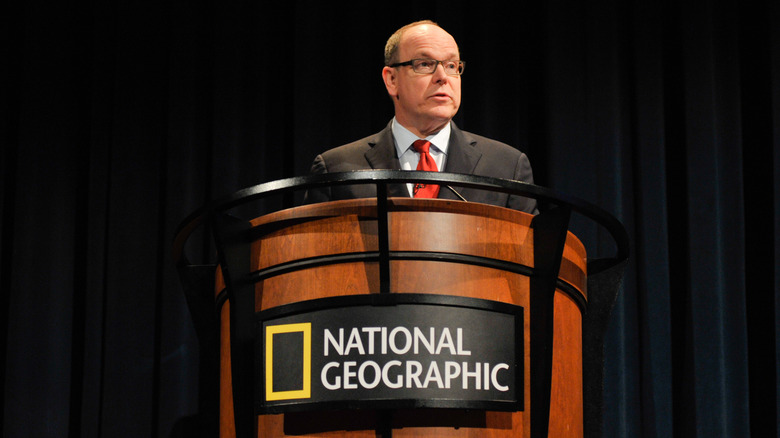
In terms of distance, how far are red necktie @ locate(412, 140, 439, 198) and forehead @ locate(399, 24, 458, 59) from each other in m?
0.26

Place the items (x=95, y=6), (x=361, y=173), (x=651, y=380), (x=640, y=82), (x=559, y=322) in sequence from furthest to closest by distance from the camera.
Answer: (x=95, y=6)
(x=640, y=82)
(x=651, y=380)
(x=559, y=322)
(x=361, y=173)

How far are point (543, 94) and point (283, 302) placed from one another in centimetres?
190

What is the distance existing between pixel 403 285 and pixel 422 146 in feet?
2.88

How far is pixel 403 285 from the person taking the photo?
1179mm

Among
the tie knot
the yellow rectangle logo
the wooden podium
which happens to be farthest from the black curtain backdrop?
the yellow rectangle logo

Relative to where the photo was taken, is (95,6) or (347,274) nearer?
(347,274)

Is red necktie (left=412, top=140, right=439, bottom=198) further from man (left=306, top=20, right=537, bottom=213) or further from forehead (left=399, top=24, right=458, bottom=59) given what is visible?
forehead (left=399, top=24, right=458, bottom=59)

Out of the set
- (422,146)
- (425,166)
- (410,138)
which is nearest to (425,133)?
(410,138)

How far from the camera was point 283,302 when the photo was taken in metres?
1.22

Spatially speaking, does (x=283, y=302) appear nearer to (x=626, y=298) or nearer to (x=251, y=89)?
(x=626, y=298)

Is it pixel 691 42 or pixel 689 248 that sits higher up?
pixel 691 42

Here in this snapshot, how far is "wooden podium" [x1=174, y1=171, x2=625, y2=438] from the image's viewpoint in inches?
45.0

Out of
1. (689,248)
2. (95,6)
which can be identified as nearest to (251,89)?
(95,6)

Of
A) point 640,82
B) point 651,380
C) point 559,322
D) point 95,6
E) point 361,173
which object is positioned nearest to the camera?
point 361,173
